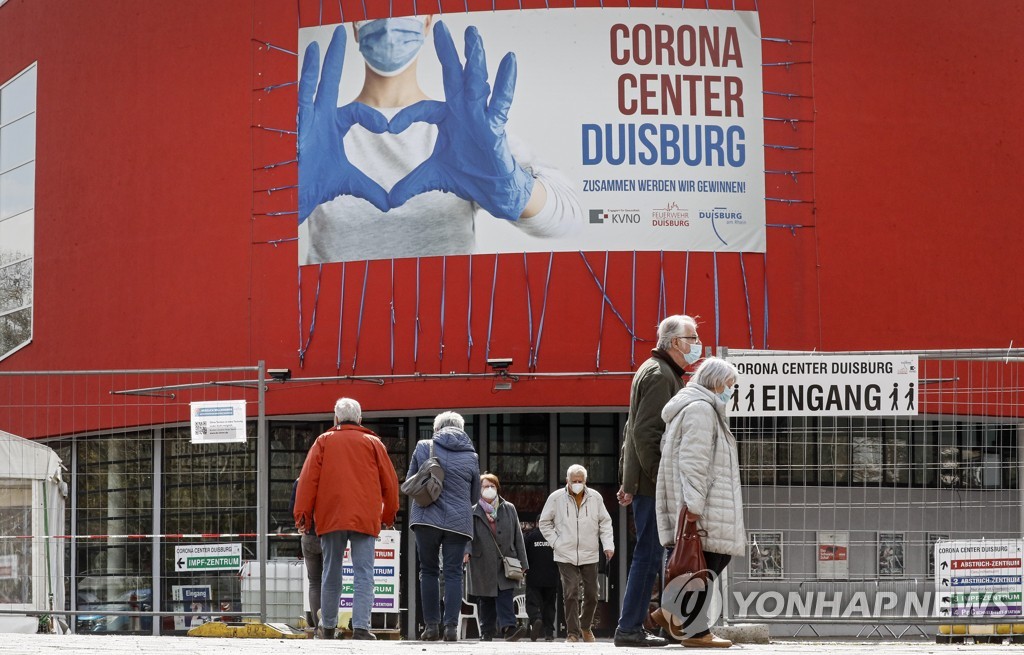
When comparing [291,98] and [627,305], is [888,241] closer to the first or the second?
[627,305]

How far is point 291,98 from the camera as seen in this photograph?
20297mm

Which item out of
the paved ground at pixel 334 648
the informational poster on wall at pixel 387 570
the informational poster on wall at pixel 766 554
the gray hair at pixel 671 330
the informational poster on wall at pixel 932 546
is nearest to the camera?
the paved ground at pixel 334 648

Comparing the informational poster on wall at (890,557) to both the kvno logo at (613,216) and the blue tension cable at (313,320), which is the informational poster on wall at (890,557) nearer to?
the kvno logo at (613,216)

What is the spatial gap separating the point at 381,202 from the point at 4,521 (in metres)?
7.18

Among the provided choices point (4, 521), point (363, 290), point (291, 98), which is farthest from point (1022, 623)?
point (291, 98)

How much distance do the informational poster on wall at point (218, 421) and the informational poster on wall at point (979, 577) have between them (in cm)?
582

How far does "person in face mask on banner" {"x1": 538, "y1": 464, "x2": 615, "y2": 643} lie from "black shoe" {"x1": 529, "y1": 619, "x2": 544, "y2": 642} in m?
1.19

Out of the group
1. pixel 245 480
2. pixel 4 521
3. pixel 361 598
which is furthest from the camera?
pixel 245 480

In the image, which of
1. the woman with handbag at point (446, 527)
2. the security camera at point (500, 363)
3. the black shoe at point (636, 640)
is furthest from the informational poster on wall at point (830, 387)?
the security camera at point (500, 363)

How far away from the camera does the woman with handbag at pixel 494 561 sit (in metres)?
14.1

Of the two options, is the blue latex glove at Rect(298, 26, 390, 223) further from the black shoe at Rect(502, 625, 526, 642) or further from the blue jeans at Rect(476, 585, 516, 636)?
the black shoe at Rect(502, 625, 526, 642)

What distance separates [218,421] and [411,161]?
262 inches

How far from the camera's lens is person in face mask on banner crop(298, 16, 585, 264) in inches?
766

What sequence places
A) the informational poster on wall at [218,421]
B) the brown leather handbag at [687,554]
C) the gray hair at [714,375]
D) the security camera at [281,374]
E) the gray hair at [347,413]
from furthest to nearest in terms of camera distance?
the security camera at [281,374] < the informational poster on wall at [218,421] < the gray hair at [347,413] < the gray hair at [714,375] < the brown leather handbag at [687,554]
